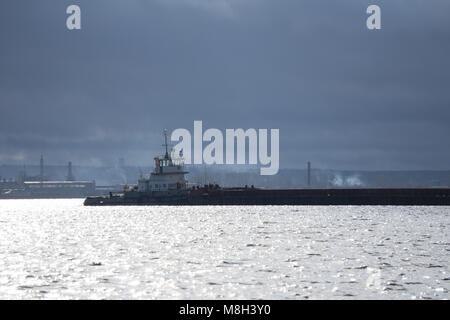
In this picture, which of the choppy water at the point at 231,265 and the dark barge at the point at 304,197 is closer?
the choppy water at the point at 231,265

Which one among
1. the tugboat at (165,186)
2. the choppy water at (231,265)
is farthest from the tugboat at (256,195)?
the choppy water at (231,265)

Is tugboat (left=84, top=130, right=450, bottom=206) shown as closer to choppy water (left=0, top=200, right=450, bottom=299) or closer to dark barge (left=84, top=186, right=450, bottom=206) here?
dark barge (left=84, top=186, right=450, bottom=206)

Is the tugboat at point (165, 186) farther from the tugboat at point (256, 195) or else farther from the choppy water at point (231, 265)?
the choppy water at point (231, 265)

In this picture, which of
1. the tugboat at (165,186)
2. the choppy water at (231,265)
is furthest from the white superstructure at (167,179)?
the choppy water at (231,265)

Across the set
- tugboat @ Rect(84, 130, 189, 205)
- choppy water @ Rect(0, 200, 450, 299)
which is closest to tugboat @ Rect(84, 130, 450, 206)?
tugboat @ Rect(84, 130, 189, 205)

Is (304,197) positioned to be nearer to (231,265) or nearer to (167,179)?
(167,179)

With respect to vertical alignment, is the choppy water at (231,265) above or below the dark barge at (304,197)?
below

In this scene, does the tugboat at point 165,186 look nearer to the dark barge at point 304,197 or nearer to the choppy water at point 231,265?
the dark barge at point 304,197

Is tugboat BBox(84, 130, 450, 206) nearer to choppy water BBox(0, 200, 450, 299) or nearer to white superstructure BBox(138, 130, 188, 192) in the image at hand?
white superstructure BBox(138, 130, 188, 192)

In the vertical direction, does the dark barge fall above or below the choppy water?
above

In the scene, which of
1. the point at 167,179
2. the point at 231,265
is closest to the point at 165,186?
the point at 167,179

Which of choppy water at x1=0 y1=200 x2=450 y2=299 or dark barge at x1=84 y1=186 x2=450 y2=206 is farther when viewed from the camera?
dark barge at x1=84 y1=186 x2=450 y2=206

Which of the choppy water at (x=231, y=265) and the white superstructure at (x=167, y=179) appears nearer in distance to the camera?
the choppy water at (x=231, y=265)
